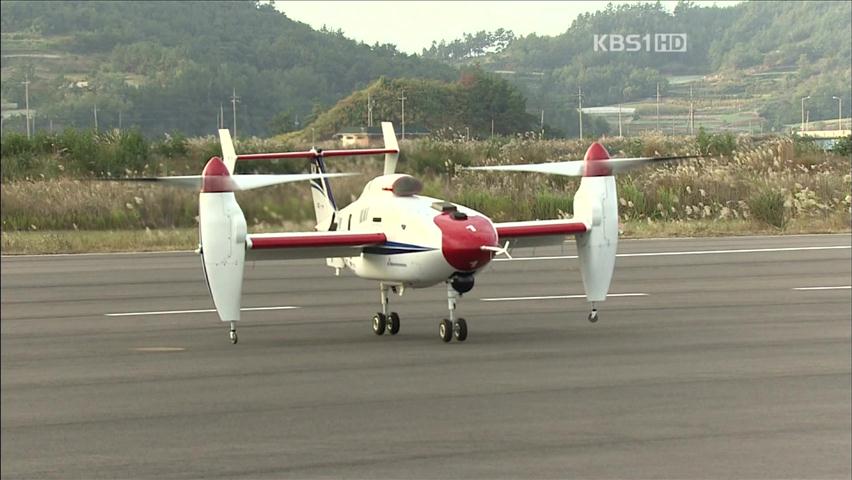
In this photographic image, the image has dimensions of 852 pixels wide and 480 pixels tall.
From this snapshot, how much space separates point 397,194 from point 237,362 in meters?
3.08

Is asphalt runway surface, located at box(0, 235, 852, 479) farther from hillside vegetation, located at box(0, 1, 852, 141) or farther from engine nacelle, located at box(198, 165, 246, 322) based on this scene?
hillside vegetation, located at box(0, 1, 852, 141)

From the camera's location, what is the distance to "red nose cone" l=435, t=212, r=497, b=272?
1552 centimetres

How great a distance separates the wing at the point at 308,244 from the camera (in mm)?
15992

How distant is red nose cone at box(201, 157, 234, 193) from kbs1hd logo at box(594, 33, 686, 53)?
10390cm

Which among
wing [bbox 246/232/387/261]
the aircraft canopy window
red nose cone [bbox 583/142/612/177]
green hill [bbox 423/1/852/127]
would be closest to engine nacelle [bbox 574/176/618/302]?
red nose cone [bbox 583/142/612/177]

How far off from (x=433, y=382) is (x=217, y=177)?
315 cm

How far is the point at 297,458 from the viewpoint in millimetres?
9703

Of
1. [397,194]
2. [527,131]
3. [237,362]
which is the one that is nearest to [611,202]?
[397,194]

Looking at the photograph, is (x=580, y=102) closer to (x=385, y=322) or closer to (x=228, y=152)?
(x=385, y=322)

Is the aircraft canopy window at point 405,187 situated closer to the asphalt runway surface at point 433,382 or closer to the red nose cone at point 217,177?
the asphalt runway surface at point 433,382

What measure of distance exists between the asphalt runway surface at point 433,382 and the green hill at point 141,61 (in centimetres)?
131

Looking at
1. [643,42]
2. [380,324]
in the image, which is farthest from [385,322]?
[643,42]

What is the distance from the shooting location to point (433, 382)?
13516mm

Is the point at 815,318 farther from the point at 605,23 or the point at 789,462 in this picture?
the point at 605,23
